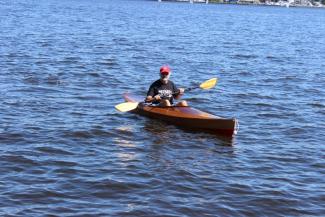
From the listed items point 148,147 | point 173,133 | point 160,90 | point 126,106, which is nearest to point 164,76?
point 160,90

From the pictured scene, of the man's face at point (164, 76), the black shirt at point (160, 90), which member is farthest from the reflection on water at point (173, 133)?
the man's face at point (164, 76)

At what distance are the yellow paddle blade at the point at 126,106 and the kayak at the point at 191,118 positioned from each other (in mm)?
254

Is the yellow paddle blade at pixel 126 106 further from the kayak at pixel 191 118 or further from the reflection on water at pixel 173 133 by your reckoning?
the reflection on water at pixel 173 133

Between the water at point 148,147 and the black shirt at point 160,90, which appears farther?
the black shirt at point 160,90

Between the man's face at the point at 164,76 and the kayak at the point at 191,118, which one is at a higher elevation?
the man's face at the point at 164,76

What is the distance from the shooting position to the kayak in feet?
42.4

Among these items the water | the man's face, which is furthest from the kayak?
the man's face

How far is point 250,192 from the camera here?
969 cm

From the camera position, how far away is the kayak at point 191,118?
509 inches

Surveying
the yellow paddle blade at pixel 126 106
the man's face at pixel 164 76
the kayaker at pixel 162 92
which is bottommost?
the yellow paddle blade at pixel 126 106

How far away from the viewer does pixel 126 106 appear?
1429 cm

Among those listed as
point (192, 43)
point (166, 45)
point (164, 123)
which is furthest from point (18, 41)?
point (164, 123)

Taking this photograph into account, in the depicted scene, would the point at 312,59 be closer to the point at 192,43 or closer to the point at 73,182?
the point at 192,43

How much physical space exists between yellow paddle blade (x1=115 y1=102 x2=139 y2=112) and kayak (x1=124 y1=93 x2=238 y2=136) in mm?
254
